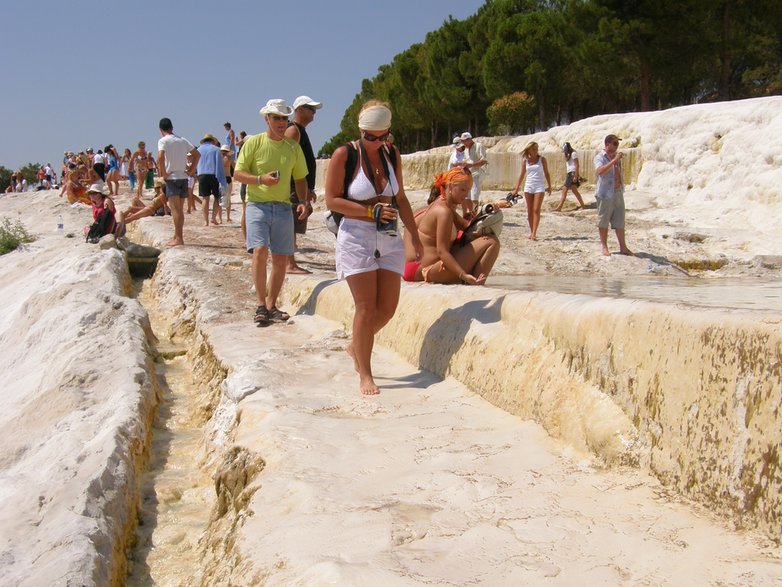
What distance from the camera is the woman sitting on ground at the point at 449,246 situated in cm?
529

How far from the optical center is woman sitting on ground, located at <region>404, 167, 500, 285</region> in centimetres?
529

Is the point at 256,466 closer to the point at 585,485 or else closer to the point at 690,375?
the point at 585,485

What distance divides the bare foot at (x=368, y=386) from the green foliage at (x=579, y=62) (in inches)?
903

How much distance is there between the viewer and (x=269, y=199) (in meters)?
5.93

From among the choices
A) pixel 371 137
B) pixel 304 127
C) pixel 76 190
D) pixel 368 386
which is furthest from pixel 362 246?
pixel 76 190

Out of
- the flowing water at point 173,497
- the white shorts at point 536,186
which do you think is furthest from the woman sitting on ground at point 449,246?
the white shorts at point 536,186

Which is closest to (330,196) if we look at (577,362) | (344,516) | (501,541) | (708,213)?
(577,362)

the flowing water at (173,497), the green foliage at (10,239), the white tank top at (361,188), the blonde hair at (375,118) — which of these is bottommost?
the flowing water at (173,497)

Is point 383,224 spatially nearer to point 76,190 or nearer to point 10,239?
point 10,239

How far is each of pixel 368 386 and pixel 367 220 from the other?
2.93ft

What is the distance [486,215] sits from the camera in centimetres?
586

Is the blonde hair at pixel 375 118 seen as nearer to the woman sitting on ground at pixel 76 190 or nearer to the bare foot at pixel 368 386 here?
the bare foot at pixel 368 386

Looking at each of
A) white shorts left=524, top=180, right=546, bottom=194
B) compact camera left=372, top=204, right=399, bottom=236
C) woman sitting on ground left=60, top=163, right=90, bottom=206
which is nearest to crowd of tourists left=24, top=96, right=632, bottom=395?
compact camera left=372, top=204, right=399, bottom=236

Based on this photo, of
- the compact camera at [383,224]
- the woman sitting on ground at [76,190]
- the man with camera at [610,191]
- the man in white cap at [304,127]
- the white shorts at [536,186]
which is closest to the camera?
the compact camera at [383,224]
